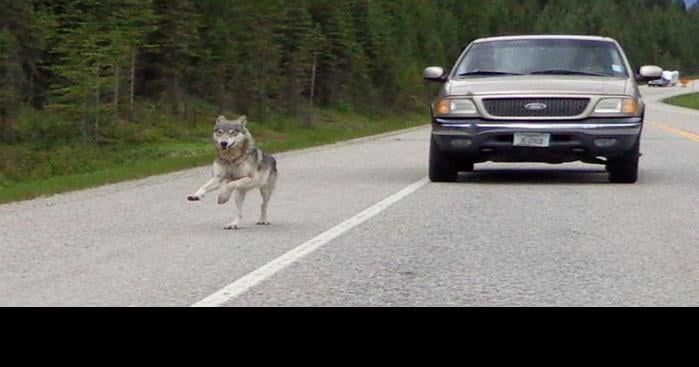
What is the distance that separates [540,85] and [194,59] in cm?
4182

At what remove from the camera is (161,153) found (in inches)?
1513

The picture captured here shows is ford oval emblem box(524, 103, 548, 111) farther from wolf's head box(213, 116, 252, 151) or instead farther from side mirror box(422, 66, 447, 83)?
wolf's head box(213, 116, 252, 151)

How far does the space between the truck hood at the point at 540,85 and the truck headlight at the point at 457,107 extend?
0.11 m

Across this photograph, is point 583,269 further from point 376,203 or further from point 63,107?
point 63,107

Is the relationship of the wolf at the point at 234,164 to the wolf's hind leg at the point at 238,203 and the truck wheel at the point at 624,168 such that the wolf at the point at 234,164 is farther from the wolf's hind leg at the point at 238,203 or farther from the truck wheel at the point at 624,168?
the truck wheel at the point at 624,168

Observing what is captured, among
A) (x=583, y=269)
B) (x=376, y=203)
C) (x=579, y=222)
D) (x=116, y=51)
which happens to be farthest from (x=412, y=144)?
(x=583, y=269)

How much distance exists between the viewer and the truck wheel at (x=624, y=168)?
17547mm

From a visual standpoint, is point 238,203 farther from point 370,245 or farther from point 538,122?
point 538,122

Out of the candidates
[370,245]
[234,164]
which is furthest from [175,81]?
[370,245]

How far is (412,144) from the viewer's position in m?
32.2

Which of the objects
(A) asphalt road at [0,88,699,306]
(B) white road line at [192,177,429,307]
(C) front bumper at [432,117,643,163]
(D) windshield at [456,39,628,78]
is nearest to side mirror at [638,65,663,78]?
(D) windshield at [456,39,628,78]

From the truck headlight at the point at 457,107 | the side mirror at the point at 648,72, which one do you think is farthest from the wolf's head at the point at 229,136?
the side mirror at the point at 648,72

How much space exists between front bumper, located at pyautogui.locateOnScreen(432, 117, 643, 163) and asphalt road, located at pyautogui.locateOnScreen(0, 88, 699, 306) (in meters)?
0.43
